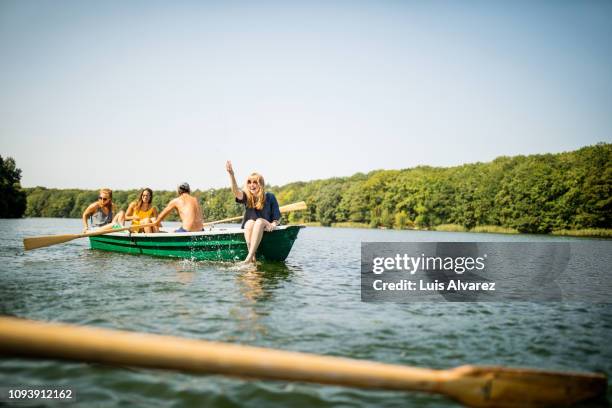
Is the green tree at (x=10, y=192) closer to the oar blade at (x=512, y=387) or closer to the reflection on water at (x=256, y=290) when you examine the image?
the reflection on water at (x=256, y=290)

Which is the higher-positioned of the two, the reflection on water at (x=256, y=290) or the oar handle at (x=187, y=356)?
the oar handle at (x=187, y=356)

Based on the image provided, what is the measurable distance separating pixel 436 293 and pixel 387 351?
426cm

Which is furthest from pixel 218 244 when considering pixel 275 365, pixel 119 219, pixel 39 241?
pixel 275 365

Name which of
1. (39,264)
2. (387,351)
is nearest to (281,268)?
(39,264)

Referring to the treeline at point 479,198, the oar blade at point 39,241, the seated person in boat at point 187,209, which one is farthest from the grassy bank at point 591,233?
the oar blade at point 39,241

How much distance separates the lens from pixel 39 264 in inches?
395

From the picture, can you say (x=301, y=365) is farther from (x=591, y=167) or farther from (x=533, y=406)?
(x=591, y=167)

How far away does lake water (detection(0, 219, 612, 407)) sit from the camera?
3.00m

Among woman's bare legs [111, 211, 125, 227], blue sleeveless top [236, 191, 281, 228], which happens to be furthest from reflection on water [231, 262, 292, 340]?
woman's bare legs [111, 211, 125, 227]

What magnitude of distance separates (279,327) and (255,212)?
582 centimetres

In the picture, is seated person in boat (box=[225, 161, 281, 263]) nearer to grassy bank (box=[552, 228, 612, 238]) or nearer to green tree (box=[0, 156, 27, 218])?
grassy bank (box=[552, 228, 612, 238])

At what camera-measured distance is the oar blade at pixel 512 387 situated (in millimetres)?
2160

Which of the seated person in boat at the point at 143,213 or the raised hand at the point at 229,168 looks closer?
the raised hand at the point at 229,168

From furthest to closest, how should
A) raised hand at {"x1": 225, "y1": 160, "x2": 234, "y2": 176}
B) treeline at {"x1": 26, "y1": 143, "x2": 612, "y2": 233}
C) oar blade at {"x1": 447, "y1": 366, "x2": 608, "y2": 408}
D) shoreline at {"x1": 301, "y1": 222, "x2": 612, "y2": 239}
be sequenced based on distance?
1. treeline at {"x1": 26, "y1": 143, "x2": 612, "y2": 233}
2. shoreline at {"x1": 301, "y1": 222, "x2": 612, "y2": 239}
3. raised hand at {"x1": 225, "y1": 160, "x2": 234, "y2": 176}
4. oar blade at {"x1": 447, "y1": 366, "x2": 608, "y2": 408}
